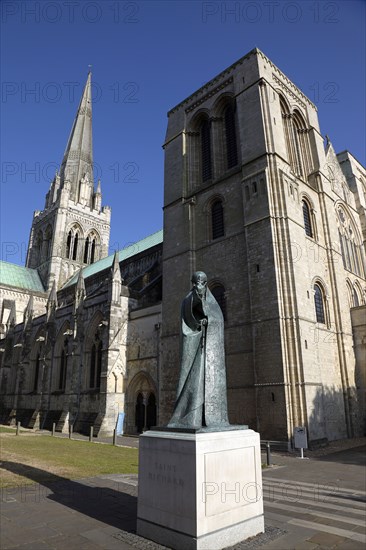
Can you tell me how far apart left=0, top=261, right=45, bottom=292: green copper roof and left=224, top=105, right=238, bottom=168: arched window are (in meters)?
32.7

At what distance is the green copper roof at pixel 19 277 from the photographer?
45.2 metres

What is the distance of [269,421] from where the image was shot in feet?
51.2

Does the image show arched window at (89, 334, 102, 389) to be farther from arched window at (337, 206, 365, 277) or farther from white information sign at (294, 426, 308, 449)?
arched window at (337, 206, 365, 277)

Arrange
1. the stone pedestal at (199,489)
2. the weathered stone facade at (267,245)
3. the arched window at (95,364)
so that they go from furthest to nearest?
the arched window at (95,364) < the weathered stone facade at (267,245) < the stone pedestal at (199,489)

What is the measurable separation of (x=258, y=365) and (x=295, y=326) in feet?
8.14

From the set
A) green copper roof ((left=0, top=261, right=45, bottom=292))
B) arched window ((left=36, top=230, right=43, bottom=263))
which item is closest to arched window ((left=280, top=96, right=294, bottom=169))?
green copper roof ((left=0, top=261, right=45, bottom=292))

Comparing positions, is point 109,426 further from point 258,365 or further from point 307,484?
point 307,484

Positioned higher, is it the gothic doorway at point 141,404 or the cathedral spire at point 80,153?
the cathedral spire at point 80,153

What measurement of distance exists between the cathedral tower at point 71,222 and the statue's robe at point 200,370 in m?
43.9

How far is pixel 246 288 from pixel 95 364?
13511 mm

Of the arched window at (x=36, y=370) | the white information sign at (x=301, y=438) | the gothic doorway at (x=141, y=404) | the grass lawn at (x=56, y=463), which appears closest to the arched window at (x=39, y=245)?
the arched window at (x=36, y=370)

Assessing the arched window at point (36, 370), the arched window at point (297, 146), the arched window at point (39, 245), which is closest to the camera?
the arched window at point (297, 146)

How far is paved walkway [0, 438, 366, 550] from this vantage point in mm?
4457

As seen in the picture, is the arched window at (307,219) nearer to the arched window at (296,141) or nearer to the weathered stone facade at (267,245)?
the weathered stone facade at (267,245)
